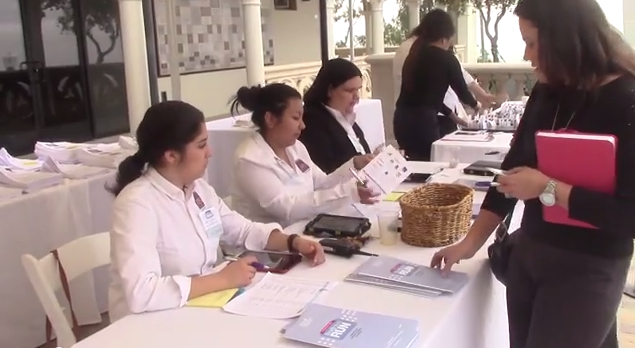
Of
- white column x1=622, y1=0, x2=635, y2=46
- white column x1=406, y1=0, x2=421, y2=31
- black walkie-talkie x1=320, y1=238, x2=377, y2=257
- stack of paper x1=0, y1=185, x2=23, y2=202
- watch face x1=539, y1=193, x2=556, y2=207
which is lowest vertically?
black walkie-talkie x1=320, y1=238, x2=377, y2=257

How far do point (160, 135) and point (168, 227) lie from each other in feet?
0.77

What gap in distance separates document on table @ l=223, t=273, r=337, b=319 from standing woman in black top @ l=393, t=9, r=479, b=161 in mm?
2422

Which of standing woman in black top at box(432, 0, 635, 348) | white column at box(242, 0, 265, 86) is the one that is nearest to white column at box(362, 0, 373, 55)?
white column at box(242, 0, 265, 86)

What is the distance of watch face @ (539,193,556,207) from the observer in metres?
1.33

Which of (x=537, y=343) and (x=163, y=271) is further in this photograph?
(x=163, y=271)

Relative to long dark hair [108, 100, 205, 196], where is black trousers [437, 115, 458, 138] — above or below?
below

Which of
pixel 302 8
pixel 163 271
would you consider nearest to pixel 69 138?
pixel 302 8

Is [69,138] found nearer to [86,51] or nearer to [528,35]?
[86,51]

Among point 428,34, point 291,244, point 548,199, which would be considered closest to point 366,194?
point 291,244

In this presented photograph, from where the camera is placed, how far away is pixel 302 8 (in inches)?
432

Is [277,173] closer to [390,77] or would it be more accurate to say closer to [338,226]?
[338,226]

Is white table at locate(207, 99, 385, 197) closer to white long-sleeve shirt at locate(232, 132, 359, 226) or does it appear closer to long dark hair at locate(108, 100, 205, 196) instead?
white long-sleeve shirt at locate(232, 132, 359, 226)

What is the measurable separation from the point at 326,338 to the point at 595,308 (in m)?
0.54

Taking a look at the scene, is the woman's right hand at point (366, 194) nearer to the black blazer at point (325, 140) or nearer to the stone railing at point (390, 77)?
the black blazer at point (325, 140)
